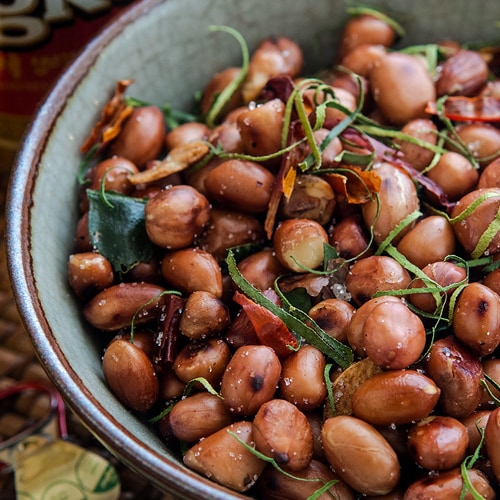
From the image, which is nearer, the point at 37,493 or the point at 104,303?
the point at 104,303

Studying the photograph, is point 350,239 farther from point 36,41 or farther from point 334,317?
point 36,41

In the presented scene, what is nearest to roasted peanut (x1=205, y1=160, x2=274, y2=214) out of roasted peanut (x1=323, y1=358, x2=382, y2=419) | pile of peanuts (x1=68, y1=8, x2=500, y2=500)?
pile of peanuts (x1=68, y1=8, x2=500, y2=500)

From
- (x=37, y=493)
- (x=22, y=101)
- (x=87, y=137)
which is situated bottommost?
(x=37, y=493)

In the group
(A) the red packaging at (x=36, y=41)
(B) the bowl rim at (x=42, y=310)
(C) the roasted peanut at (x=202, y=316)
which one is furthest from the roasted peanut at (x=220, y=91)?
(C) the roasted peanut at (x=202, y=316)

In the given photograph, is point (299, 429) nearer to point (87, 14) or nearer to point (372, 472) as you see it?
point (372, 472)

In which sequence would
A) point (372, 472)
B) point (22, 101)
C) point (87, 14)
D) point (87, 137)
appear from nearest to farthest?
1. point (372, 472)
2. point (87, 137)
3. point (87, 14)
4. point (22, 101)

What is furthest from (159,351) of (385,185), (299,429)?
(385,185)

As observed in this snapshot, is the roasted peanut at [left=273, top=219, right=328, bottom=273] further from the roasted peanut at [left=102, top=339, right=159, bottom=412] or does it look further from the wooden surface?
the wooden surface
